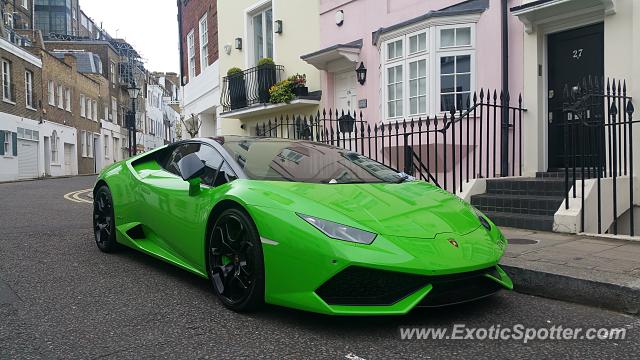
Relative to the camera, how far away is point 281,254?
3176 millimetres

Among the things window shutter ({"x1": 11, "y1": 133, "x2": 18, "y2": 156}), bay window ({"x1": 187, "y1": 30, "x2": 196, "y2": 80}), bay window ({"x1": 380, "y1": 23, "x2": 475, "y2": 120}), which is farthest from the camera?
window shutter ({"x1": 11, "y1": 133, "x2": 18, "y2": 156})

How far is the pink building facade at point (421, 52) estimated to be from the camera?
28.5ft

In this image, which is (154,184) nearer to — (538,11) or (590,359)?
(590,359)

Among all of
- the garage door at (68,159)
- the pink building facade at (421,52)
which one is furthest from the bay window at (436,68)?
the garage door at (68,159)

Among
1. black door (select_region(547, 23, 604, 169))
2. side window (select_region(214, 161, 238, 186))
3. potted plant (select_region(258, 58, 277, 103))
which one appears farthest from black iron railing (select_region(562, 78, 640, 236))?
potted plant (select_region(258, 58, 277, 103))

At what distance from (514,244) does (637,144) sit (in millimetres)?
2863

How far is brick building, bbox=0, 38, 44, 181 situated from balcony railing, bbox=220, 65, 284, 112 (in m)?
13.7

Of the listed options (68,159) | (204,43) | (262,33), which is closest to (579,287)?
(262,33)

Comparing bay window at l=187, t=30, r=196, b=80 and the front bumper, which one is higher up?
bay window at l=187, t=30, r=196, b=80

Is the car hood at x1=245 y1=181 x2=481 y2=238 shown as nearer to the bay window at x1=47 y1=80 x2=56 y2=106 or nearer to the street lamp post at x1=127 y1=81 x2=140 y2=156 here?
the street lamp post at x1=127 y1=81 x2=140 y2=156

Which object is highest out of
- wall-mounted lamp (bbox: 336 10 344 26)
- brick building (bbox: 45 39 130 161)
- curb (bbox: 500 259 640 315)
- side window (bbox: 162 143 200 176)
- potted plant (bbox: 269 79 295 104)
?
brick building (bbox: 45 39 130 161)

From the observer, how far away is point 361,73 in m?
10.9

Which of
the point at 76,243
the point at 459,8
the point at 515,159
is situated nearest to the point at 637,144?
the point at 515,159

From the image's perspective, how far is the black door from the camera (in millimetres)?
7656
